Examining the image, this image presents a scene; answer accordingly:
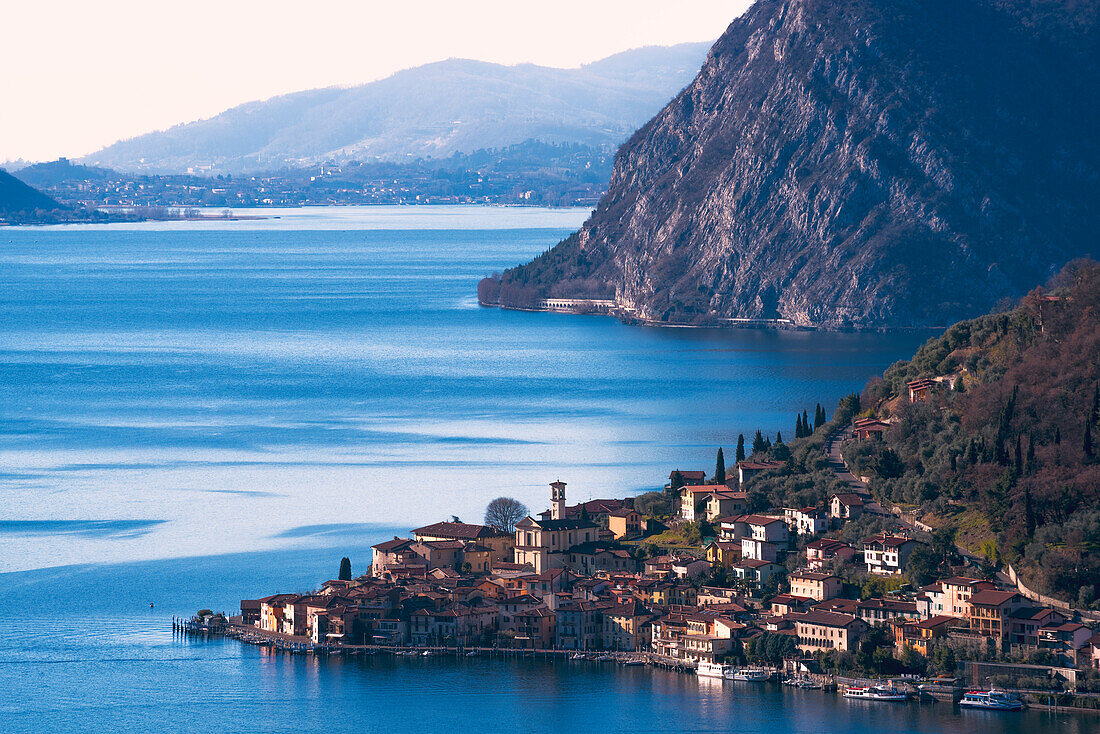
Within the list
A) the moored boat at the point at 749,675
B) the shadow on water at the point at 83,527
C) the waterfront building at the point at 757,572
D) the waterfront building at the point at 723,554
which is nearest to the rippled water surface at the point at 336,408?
the shadow on water at the point at 83,527

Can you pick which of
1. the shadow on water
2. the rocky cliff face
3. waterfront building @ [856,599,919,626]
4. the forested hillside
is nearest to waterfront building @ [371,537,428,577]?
the shadow on water

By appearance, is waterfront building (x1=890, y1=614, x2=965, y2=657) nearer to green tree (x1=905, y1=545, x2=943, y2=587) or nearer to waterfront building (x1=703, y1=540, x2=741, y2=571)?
green tree (x1=905, y1=545, x2=943, y2=587)

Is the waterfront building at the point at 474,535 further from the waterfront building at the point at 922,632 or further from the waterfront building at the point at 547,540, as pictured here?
the waterfront building at the point at 922,632

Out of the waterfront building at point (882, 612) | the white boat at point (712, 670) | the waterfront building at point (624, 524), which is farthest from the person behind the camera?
the waterfront building at point (624, 524)

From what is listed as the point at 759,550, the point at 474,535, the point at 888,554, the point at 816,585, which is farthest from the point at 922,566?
the point at 474,535

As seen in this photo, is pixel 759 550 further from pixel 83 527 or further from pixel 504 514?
pixel 83 527

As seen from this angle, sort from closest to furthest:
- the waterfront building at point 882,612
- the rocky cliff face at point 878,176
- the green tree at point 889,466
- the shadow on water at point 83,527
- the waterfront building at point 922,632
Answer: the waterfront building at point 922,632 < the waterfront building at point 882,612 < the green tree at point 889,466 < the shadow on water at point 83,527 < the rocky cliff face at point 878,176

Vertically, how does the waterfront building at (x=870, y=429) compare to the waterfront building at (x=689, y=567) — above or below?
above
